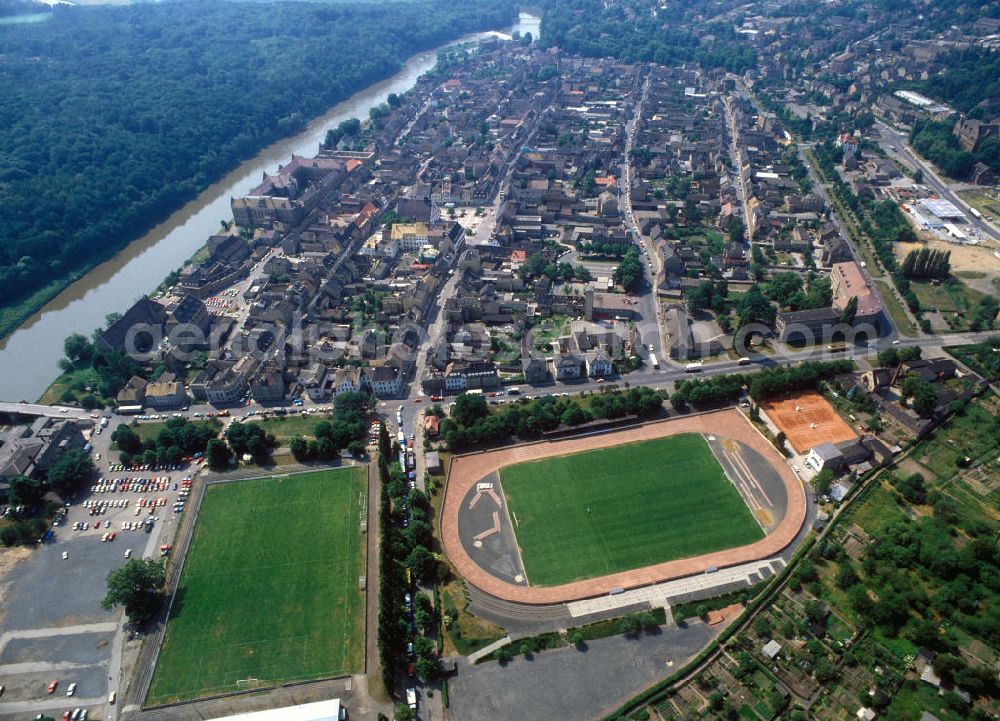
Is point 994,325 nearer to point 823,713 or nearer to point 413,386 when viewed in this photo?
point 823,713

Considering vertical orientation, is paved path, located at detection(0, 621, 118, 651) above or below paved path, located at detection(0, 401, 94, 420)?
below

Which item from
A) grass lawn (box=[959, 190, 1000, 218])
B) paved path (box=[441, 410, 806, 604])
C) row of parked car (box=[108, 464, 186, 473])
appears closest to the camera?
paved path (box=[441, 410, 806, 604])

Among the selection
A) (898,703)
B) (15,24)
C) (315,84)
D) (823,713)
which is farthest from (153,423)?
(15,24)

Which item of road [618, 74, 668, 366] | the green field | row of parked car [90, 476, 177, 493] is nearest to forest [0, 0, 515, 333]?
row of parked car [90, 476, 177, 493]

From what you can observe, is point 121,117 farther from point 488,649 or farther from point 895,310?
point 895,310

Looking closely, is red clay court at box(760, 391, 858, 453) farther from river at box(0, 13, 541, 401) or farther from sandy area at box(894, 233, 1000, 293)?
river at box(0, 13, 541, 401)

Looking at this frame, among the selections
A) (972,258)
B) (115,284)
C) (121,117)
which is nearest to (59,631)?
(115,284)

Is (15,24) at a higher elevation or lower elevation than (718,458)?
higher
